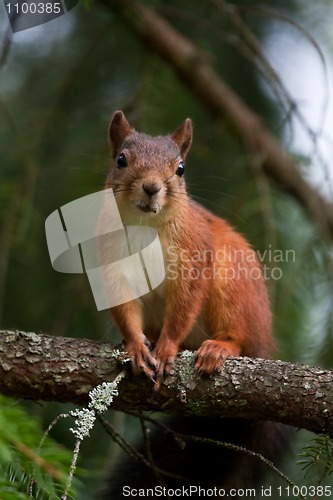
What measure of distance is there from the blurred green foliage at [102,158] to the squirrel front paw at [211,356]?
0.55 meters

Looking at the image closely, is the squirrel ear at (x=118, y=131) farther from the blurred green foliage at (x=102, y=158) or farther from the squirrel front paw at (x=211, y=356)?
the squirrel front paw at (x=211, y=356)

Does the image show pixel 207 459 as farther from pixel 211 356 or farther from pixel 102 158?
pixel 102 158

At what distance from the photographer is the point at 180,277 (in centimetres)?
247

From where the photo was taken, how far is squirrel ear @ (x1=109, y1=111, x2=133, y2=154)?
2.67m

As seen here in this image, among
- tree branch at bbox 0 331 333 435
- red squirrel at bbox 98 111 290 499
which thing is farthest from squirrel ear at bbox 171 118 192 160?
tree branch at bbox 0 331 333 435

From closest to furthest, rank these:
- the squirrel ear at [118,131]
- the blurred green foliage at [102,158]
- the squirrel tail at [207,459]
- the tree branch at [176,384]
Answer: the tree branch at [176,384], the squirrel tail at [207,459], the squirrel ear at [118,131], the blurred green foliage at [102,158]

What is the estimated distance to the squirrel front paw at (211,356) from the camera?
219cm

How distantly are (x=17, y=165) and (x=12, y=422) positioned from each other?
1907mm

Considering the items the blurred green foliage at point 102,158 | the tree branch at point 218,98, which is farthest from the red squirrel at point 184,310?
the tree branch at point 218,98

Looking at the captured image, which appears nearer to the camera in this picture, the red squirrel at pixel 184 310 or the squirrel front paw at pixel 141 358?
the squirrel front paw at pixel 141 358

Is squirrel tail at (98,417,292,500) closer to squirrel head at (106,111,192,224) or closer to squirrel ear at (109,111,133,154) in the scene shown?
squirrel head at (106,111,192,224)

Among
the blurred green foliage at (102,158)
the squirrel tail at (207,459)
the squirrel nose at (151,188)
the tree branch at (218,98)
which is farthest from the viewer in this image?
the tree branch at (218,98)

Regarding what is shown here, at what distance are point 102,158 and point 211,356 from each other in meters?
1.19

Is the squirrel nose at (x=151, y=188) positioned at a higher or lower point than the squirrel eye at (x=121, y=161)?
higher
